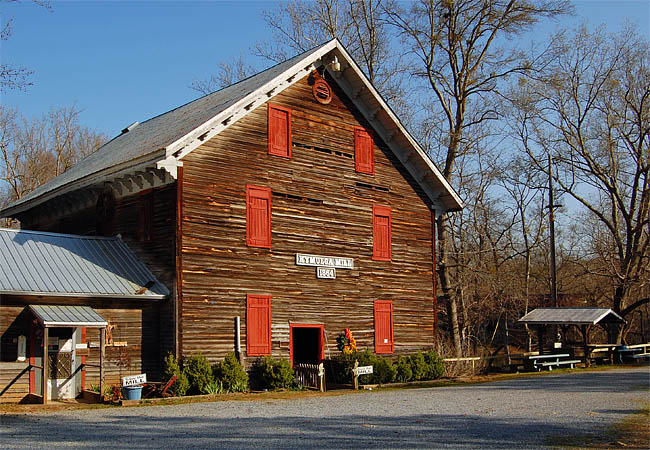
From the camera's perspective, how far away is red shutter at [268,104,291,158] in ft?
75.8

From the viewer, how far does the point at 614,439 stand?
38.1 ft

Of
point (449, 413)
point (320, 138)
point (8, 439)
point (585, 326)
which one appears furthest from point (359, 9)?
point (8, 439)

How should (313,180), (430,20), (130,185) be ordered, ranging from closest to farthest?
(130,185)
(313,180)
(430,20)

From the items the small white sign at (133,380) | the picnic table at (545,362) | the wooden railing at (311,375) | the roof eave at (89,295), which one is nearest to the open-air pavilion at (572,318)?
the picnic table at (545,362)

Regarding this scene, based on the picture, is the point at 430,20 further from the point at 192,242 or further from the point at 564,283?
the point at 564,283

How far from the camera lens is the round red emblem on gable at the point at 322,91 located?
→ 24.6m

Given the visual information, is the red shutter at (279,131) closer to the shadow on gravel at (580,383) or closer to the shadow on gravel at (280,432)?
the shadow on gravel at (580,383)

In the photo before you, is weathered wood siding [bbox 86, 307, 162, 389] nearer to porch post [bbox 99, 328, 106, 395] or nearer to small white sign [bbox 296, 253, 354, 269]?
porch post [bbox 99, 328, 106, 395]

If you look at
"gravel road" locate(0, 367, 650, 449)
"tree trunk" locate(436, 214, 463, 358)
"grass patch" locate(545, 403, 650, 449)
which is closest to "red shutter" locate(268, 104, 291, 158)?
"gravel road" locate(0, 367, 650, 449)

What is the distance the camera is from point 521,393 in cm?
1928

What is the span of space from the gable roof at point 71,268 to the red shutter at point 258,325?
8.74 ft

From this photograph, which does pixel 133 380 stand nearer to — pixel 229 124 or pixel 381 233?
pixel 229 124

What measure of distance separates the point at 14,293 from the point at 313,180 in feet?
32.6

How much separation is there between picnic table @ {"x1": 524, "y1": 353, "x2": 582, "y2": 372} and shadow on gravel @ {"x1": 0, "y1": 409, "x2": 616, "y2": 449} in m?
16.8
